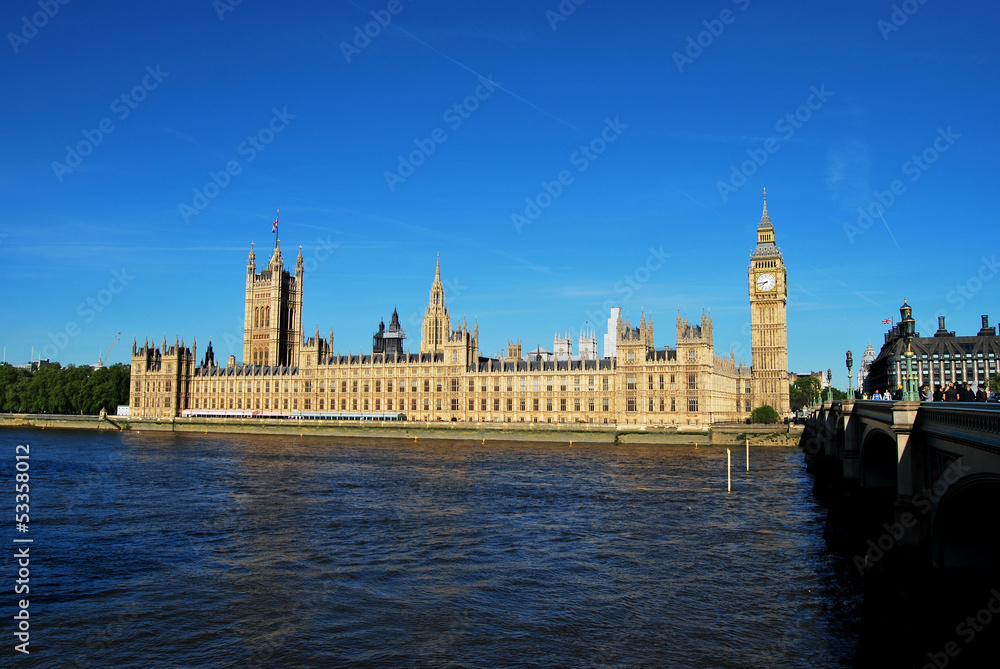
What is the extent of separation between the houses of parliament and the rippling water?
198 feet

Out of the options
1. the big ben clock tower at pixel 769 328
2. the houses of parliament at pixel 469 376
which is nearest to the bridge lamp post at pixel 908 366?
the houses of parliament at pixel 469 376

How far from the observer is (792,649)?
25.5 meters

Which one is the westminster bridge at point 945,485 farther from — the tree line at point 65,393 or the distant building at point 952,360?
the tree line at point 65,393

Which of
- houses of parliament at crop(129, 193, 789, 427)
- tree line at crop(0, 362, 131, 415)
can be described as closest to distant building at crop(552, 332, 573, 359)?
houses of parliament at crop(129, 193, 789, 427)

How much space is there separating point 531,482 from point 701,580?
33631mm

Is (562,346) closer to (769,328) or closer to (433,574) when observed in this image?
(769,328)

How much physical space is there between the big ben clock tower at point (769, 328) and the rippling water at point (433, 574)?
8807 cm

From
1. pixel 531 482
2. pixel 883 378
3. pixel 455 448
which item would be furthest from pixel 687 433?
pixel 883 378

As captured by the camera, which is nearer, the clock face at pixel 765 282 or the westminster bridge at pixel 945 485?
the westminster bridge at pixel 945 485

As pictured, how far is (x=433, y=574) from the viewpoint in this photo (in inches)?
1347

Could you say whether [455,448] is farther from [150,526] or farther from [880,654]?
[880,654]

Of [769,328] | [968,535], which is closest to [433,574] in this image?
[968,535]

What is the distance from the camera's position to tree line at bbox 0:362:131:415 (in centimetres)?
16952

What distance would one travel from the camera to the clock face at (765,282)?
507 feet
